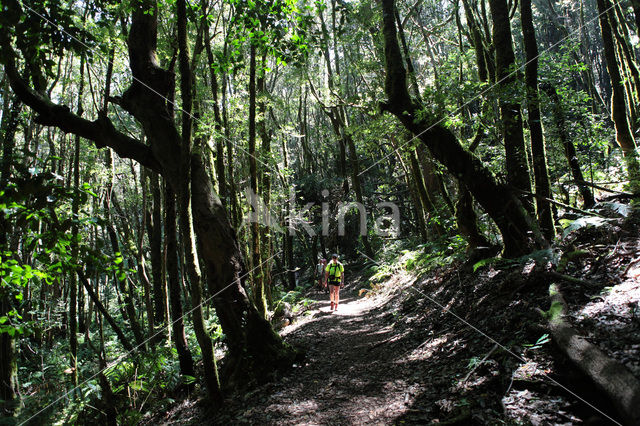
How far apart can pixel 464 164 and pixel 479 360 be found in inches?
129

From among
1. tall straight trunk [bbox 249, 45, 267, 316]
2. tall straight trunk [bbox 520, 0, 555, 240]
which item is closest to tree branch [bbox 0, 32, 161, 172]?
tall straight trunk [bbox 249, 45, 267, 316]

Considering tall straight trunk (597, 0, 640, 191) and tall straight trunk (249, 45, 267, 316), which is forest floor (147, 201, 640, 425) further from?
tall straight trunk (597, 0, 640, 191)

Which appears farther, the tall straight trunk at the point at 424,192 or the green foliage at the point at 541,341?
the tall straight trunk at the point at 424,192

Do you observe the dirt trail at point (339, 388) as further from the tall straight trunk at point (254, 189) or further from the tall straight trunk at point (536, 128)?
the tall straight trunk at point (536, 128)

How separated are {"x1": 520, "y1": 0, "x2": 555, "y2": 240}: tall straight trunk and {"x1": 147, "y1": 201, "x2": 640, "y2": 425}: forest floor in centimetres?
51

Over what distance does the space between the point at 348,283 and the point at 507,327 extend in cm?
1466

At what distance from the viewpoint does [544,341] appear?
3.22m

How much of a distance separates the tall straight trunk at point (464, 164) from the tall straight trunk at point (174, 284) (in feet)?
13.0

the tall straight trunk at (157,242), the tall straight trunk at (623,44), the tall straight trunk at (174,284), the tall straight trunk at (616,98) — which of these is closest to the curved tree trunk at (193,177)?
the tall straight trunk at (174,284)

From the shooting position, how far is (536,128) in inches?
227

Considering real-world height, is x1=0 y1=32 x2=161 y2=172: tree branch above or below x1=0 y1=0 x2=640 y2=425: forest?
above

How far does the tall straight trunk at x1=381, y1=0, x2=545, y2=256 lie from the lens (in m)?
5.60

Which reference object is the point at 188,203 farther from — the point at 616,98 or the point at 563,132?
the point at 616,98

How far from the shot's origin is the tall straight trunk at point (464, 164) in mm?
5598
